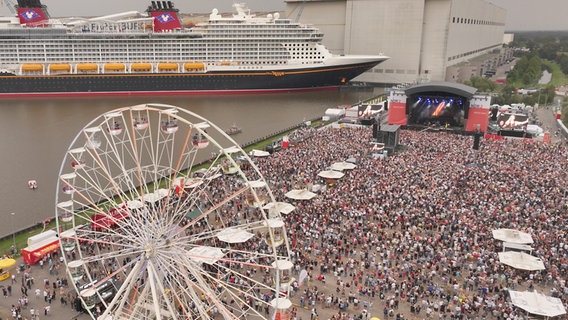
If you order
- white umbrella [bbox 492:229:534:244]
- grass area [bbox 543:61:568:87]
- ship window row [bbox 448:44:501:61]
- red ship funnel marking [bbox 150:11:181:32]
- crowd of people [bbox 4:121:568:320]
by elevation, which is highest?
red ship funnel marking [bbox 150:11:181:32]

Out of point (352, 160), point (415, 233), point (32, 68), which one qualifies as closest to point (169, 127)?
point (415, 233)

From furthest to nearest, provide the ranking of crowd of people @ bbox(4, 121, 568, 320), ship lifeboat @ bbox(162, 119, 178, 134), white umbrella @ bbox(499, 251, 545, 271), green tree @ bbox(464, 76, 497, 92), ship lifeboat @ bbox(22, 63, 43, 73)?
green tree @ bbox(464, 76, 497, 92), ship lifeboat @ bbox(22, 63, 43, 73), ship lifeboat @ bbox(162, 119, 178, 134), white umbrella @ bbox(499, 251, 545, 271), crowd of people @ bbox(4, 121, 568, 320)

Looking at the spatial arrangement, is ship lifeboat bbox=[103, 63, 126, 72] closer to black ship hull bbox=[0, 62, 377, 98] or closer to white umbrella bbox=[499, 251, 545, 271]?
black ship hull bbox=[0, 62, 377, 98]

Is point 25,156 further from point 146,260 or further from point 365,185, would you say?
point 146,260

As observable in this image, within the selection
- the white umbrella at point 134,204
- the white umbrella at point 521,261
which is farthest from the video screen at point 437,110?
the white umbrella at point 134,204

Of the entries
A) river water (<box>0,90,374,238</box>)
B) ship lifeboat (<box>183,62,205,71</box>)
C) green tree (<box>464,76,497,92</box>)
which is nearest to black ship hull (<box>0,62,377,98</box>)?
ship lifeboat (<box>183,62,205,71</box>)

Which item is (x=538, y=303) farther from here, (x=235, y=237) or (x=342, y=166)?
(x=342, y=166)
